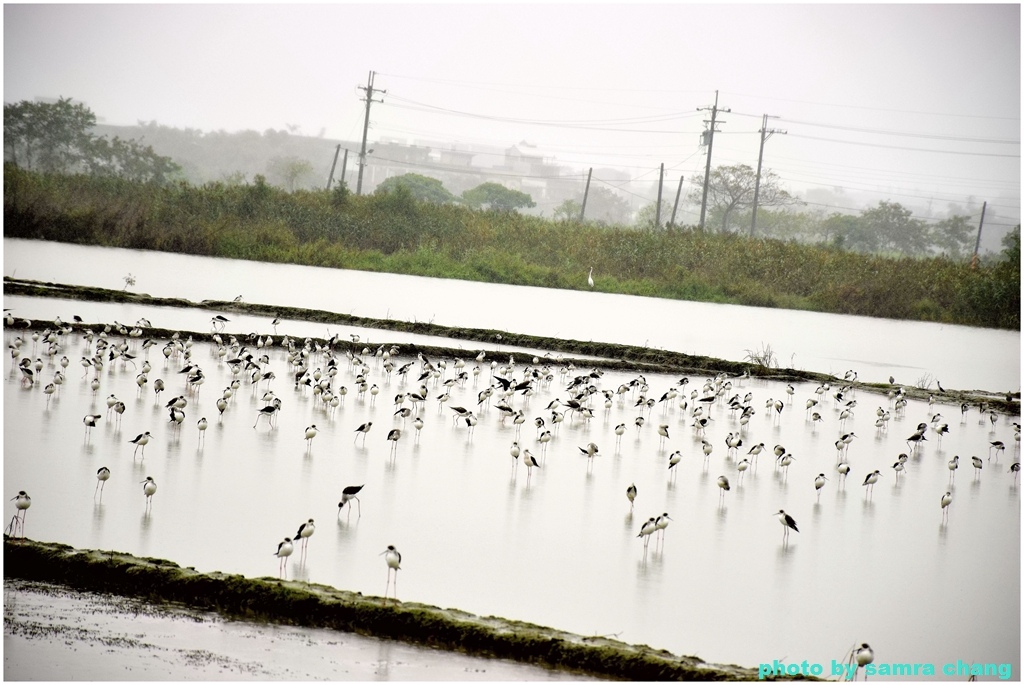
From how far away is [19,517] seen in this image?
24.3 ft

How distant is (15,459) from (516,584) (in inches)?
187

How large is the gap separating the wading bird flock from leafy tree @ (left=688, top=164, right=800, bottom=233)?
129 ft

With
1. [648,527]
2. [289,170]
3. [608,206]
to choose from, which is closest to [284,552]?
[648,527]

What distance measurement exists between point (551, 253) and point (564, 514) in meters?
29.7

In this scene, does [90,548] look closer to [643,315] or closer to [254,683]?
[254,683]

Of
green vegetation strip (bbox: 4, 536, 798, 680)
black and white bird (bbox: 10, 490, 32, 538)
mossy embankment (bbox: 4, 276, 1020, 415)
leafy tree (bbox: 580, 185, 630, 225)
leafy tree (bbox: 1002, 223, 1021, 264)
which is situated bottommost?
green vegetation strip (bbox: 4, 536, 798, 680)

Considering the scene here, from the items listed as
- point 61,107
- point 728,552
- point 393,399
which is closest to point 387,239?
point 61,107

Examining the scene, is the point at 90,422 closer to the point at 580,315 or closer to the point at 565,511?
the point at 565,511

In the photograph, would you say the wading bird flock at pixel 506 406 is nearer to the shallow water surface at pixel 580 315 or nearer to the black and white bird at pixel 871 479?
the black and white bird at pixel 871 479

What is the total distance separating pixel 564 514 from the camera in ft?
29.0

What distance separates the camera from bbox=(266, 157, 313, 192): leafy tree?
6411cm

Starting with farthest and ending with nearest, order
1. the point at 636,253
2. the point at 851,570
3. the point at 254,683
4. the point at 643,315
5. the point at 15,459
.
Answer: the point at 636,253 → the point at 643,315 → the point at 15,459 → the point at 851,570 → the point at 254,683

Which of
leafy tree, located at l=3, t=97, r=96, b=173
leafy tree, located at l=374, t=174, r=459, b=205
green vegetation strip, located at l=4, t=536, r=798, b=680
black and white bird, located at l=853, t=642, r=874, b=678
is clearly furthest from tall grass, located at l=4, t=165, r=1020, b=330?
black and white bird, located at l=853, t=642, r=874, b=678

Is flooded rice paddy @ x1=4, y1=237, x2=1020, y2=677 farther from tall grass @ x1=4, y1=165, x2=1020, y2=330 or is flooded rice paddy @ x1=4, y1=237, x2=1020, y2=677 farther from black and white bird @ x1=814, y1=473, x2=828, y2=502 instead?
tall grass @ x1=4, y1=165, x2=1020, y2=330
